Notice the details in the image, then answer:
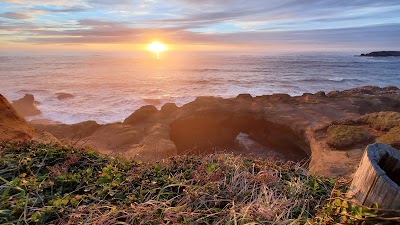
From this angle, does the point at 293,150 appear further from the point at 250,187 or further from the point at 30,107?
the point at 30,107

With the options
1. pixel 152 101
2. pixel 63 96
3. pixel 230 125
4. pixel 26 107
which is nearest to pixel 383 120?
pixel 230 125

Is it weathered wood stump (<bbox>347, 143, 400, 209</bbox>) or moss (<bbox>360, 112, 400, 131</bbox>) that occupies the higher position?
weathered wood stump (<bbox>347, 143, 400, 209</bbox>)

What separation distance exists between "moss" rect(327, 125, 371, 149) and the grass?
643cm

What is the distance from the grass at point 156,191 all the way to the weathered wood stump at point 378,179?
0.49ft

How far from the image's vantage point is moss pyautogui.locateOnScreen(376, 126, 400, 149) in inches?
316

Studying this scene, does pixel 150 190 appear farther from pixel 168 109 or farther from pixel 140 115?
pixel 168 109

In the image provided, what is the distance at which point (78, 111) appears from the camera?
2069 centimetres

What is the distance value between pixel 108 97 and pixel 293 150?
17.9 meters

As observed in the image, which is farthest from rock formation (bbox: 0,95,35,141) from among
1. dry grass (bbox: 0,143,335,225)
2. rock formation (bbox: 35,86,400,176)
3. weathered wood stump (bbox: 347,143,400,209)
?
weathered wood stump (bbox: 347,143,400,209)

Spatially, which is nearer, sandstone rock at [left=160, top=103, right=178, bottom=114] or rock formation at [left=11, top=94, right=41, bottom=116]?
sandstone rock at [left=160, top=103, right=178, bottom=114]

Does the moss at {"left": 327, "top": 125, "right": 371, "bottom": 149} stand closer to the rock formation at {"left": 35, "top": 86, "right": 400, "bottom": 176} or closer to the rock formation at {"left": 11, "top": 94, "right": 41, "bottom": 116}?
the rock formation at {"left": 35, "top": 86, "right": 400, "bottom": 176}

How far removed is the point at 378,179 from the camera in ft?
6.31

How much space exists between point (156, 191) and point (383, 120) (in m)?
9.29

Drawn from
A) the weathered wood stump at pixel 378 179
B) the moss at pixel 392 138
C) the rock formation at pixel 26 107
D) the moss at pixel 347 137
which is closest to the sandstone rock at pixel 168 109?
the moss at pixel 347 137
